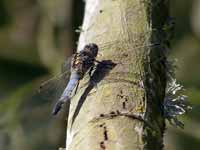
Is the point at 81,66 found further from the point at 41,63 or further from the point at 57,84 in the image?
the point at 41,63

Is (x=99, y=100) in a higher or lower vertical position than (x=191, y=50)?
lower

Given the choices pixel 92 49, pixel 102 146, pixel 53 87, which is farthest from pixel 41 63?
pixel 102 146

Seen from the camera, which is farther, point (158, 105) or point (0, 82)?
point (0, 82)

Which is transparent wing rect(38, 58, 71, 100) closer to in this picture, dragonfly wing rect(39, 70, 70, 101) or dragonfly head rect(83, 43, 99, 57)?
dragonfly wing rect(39, 70, 70, 101)

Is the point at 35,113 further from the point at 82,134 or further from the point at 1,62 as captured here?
the point at 82,134

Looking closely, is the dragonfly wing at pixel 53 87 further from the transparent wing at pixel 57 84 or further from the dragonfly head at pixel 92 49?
the dragonfly head at pixel 92 49

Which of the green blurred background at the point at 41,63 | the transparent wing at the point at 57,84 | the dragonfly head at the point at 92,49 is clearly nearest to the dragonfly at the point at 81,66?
the dragonfly head at the point at 92,49

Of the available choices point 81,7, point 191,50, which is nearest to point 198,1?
point 191,50
